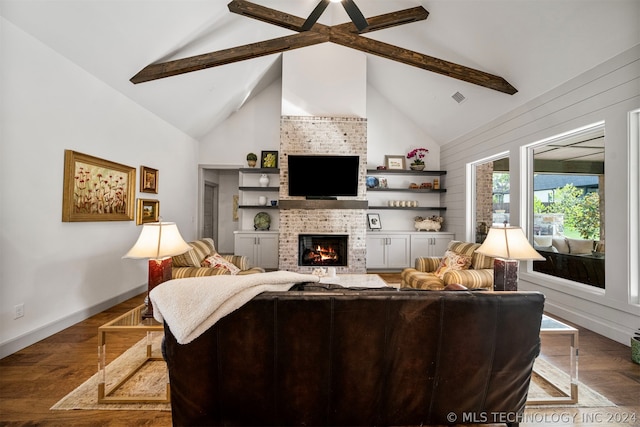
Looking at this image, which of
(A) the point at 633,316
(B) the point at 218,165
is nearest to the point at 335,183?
(B) the point at 218,165

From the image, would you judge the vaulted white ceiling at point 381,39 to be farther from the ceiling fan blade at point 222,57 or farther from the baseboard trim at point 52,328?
the baseboard trim at point 52,328

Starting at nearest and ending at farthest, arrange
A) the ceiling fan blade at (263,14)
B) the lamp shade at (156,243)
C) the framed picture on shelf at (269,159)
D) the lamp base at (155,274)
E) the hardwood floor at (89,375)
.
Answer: the hardwood floor at (89,375), the lamp base at (155,274), the lamp shade at (156,243), the ceiling fan blade at (263,14), the framed picture on shelf at (269,159)

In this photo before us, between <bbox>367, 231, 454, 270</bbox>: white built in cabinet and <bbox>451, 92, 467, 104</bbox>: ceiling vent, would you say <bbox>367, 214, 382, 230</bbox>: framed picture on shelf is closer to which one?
<bbox>367, 231, 454, 270</bbox>: white built in cabinet

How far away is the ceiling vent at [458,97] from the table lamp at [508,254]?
11.3 ft

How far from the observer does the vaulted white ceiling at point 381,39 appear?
2758 mm

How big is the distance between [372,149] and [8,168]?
5739 millimetres

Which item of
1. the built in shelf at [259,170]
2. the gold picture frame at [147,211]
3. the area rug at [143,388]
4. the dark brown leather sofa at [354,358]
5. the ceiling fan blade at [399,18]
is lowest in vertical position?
the area rug at [143,388]

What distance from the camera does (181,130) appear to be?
559 centimetres

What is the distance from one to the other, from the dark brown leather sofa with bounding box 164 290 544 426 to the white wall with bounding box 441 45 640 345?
7.51 ft

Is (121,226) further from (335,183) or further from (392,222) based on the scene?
(392,222)

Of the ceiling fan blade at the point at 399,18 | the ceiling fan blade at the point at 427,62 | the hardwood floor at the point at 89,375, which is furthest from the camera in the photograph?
the ceiling fan blade at the point at 427,62

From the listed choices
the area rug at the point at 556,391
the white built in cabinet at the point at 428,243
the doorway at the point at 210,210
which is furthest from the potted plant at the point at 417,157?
the doorway at the point at 210,210

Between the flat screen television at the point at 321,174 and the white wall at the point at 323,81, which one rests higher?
the white wall at the point at 323,81

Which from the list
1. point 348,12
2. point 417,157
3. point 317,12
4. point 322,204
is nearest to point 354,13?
point 348,12
